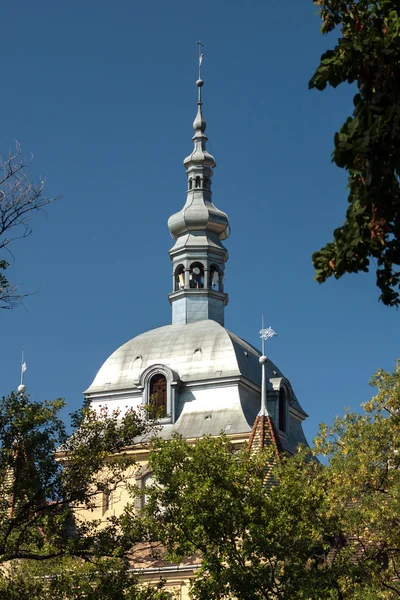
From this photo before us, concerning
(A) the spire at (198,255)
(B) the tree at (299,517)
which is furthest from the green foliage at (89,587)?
(A) the spire at (198,255)

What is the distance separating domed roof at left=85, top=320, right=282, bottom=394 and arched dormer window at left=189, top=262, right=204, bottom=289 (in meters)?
3.48

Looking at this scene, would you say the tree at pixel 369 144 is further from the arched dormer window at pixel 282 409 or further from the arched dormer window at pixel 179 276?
→ the arched dormer window at pixel 179 276

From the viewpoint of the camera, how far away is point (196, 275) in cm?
7181

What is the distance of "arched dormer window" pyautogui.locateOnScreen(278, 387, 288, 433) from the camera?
67.4 m

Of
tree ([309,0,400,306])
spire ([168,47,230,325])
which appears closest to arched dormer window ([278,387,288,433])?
spire ([168,47,230,325])

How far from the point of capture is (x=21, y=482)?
1082 inches

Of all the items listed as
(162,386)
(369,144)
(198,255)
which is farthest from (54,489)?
(198,255)

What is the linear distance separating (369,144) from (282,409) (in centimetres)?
5507

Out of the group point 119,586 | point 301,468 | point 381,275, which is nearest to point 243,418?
point 301,468

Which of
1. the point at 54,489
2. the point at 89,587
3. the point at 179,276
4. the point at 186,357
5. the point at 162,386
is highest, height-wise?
the point at 179,276

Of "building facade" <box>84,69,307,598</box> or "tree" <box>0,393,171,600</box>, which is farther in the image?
"building facade" <box>84,69,307,598</box>

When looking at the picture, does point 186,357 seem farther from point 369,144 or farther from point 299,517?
point 369,144

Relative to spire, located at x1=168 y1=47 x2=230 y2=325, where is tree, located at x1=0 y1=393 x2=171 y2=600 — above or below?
below

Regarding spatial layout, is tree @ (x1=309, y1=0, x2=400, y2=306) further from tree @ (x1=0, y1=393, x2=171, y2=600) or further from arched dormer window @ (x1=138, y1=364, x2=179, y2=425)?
arched dormer window @ (x1=138, y1=364, x2=179, y2=425)
